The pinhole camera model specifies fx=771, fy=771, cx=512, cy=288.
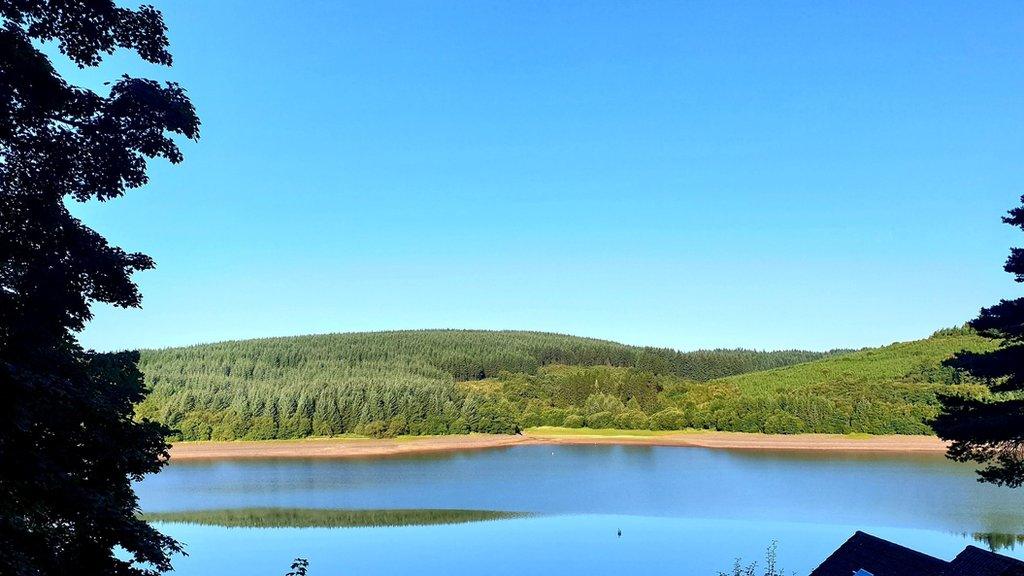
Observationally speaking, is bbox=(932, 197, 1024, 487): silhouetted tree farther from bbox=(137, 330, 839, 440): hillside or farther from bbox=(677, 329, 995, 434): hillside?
bbox=(137, 330, 839, 440): hillside

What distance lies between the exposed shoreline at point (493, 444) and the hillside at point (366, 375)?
2.64 meters

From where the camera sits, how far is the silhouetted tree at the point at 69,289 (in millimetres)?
6402

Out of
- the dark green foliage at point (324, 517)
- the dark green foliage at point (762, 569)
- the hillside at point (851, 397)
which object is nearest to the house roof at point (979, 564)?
the dark green foliage at point (762, 569)

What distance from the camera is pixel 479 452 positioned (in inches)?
3278

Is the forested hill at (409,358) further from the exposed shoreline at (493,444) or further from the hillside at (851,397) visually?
the exposed shoreline at (493,444)

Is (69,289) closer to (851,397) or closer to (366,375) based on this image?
(851,397)

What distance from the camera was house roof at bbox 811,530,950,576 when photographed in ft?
56.4

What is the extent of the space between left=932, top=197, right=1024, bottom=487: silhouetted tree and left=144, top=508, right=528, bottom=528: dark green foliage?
30.4 m

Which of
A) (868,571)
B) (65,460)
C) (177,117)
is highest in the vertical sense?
(177,117)

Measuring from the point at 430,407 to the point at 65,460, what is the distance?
296ft

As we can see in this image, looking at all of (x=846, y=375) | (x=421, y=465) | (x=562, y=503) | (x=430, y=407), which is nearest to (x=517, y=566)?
(x=562, y=503)

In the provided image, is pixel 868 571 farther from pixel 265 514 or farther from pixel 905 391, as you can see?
pixel 905 391

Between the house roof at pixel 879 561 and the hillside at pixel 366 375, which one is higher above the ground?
the hillside at pixel 366 375

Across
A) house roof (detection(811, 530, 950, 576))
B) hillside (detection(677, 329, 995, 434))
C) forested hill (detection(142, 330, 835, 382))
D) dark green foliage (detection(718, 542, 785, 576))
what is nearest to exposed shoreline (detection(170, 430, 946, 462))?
hillside (detection(677, 329, 995, 434))
